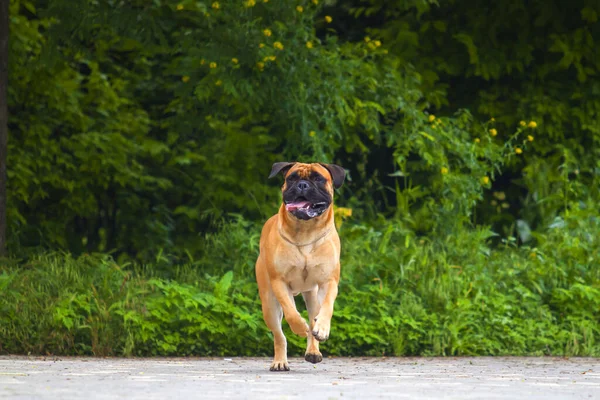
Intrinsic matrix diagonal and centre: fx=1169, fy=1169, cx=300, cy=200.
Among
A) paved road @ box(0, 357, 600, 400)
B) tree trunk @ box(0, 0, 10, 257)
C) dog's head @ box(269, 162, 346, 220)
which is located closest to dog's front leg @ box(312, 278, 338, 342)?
paved road @ box(0, 357, 600, 400)

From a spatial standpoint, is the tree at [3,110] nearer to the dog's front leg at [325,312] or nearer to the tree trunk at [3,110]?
the tree trunk at [3,110]

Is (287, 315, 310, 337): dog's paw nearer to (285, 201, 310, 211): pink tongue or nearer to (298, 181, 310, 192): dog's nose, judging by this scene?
(285, 201, 310, 211): pink tongue

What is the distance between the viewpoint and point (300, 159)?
13.9m

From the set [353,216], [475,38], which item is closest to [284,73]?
[353,216]

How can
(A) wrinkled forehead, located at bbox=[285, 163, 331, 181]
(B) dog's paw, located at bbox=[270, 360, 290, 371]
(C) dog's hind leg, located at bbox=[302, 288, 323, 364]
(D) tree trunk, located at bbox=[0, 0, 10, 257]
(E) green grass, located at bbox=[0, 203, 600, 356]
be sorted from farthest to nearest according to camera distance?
1. (D) tree trunk, located at bbox=[0, 0, 10, 257]
2. (E) green grass, located at bbox=[0, 203, 600, 356]
3. (B) dog's paw, located at bbox=[270, 360, 290, 371]
4. (A) wrinkled forehead, located at bbox=[285, 163, 331, 181]
5. (C) dog's hind leg, located at bbox=[302, 288, 323, 364]

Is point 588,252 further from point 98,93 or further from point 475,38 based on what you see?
point 98,93

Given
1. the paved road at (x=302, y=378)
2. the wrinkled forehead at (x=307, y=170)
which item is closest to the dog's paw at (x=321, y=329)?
the paved road at (x=302, y=378)

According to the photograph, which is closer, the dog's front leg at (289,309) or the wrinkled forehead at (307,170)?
the dog's front leg at (289,309)

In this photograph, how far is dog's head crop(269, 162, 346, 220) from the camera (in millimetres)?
8672

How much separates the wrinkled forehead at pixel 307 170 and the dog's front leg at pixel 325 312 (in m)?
0.82

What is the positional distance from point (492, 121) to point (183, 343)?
6.10m

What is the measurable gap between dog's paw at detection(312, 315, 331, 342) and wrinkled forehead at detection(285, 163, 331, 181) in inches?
43.7

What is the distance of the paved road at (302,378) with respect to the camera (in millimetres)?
6863

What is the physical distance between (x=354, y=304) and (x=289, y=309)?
2786 millimetres
